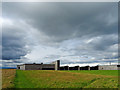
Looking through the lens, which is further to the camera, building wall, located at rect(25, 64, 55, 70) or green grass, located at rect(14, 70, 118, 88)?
building wall, located at rect(25, 64, 55, 70)

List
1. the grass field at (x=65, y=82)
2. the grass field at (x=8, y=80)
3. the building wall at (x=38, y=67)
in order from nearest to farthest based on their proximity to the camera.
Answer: the grass field at (x=8, y=80)
the grass field at (x=65, y=82)
the building wall at (x=38, y=67)

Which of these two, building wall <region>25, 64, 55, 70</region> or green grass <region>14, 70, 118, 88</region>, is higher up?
green grass <region>14, 70, 118, 88</region>

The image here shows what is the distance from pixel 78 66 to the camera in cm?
9300

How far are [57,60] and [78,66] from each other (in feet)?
56.0

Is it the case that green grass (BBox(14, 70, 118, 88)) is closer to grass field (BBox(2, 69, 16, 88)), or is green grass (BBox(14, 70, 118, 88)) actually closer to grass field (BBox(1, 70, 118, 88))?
grass field (BBox(1, 70, 118, 88))

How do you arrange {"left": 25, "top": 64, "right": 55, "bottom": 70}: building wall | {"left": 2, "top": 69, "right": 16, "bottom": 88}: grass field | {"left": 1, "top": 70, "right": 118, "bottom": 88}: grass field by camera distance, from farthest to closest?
1. {"left": 25, "top": 64, "right": 55, "bottom": 70}: building wall
2. {"left": 1, "top": 70, "right": 118, "bottom": 88}: grass field
3. {"left": 2, "top": 69, "right": 16, "bottom": 88}: grass field

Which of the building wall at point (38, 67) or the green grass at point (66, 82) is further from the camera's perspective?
the building wall at point (38, 67)

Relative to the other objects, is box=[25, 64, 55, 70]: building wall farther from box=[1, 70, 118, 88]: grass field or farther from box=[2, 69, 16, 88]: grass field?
box=[1, 70, 118, 88]: grass field

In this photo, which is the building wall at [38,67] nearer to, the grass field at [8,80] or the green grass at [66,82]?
the grass field at [8,80]

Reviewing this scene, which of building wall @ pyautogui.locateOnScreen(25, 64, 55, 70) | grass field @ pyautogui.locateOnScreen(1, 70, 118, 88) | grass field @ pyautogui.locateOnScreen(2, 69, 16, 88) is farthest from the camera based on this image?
building wall @ pyautogui.locateOnScreen(25, 64, 55, 70)

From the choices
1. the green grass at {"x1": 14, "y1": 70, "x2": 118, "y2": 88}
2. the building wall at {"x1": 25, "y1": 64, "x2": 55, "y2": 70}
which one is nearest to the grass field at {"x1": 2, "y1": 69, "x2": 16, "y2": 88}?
the green grass at {"x1": 14, "y1": 70, "x2": 118, "y2": 88}

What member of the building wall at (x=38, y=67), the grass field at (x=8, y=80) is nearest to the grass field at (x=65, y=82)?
the grass field at (x=8, y=80)

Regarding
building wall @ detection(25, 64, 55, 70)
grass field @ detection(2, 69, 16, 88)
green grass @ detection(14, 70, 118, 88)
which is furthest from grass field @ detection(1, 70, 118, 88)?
building wall @ detection(25, 64, 55, 70)

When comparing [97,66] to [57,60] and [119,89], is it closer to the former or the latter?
[57,60]
